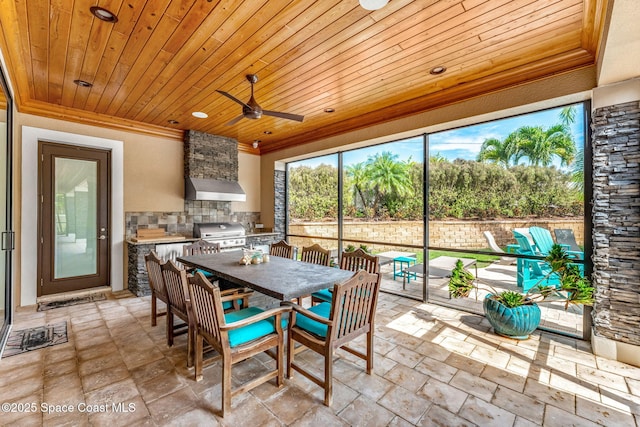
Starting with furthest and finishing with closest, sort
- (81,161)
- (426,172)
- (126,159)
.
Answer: (126,159)
(81,161)
(426,172)

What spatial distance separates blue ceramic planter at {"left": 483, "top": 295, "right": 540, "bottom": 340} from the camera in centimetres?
295

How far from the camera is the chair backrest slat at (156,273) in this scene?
2836 mm

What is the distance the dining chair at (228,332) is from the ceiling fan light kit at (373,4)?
218cm

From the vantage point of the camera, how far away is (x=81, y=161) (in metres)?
4.47

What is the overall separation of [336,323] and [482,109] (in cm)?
304

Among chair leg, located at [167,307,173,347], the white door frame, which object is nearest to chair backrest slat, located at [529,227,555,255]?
chair leg, located at [167,307,173,347]

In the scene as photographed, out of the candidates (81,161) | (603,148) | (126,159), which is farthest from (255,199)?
(603,148)

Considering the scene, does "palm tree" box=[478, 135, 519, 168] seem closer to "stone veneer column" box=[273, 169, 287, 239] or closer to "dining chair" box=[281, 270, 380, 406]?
"dining chair" box=[281, 270, 380, 406]

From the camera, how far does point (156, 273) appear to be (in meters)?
2.95

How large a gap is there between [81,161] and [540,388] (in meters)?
6.26

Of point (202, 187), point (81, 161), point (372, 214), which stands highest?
point (81, 161)

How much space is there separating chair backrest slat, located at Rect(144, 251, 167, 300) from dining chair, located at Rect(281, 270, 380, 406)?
1422 millimetres

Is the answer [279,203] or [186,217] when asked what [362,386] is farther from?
[279,203]

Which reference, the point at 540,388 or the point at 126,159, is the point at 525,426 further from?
the point at 126,159
